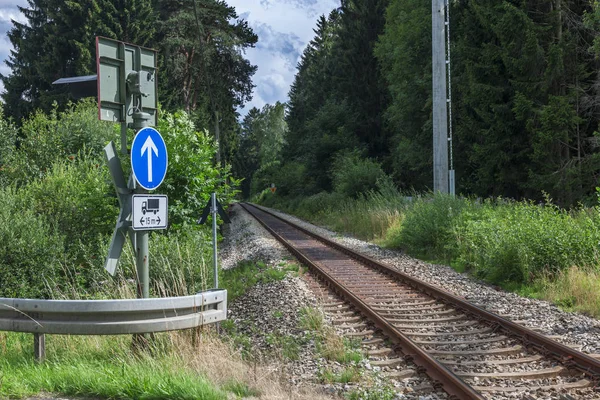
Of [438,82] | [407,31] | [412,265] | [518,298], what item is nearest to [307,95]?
[407,31]

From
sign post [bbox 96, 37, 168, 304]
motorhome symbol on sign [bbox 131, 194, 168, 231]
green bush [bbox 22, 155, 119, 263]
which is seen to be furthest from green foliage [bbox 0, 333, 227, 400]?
green bush [bbox 22, 155, 119, 263]

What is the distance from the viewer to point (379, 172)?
29516mm

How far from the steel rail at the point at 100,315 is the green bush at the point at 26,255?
4.50 m

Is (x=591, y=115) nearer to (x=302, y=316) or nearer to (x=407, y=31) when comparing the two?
(x=407, y=31)

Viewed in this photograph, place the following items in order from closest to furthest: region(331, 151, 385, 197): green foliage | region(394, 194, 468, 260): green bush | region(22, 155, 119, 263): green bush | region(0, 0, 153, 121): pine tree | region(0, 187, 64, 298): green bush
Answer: region(0, 187, 64, 298): green bush → region(22, 155, 119, 263): green bush → region(394, 194, 468, 260): green bush → region(331, 151, 385, 197): green foliage → region(0, 0, 153, 121): pine tree

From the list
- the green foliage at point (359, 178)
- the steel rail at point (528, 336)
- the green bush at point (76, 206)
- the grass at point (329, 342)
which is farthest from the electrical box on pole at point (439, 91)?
the green foliage at point (359, 178)

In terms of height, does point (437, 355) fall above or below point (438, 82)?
below

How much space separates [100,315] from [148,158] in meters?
1.68

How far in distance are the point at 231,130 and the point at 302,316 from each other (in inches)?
1484

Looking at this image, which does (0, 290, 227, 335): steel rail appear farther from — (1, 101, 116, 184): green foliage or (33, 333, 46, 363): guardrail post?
(1, 101, 116, 184): green foliage

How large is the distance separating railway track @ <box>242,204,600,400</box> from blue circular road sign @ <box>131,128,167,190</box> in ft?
10.1

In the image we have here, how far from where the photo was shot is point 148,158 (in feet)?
19.6

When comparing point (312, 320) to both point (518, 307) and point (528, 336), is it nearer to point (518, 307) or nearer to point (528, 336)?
point (528, 336)

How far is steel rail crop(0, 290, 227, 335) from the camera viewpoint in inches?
207
